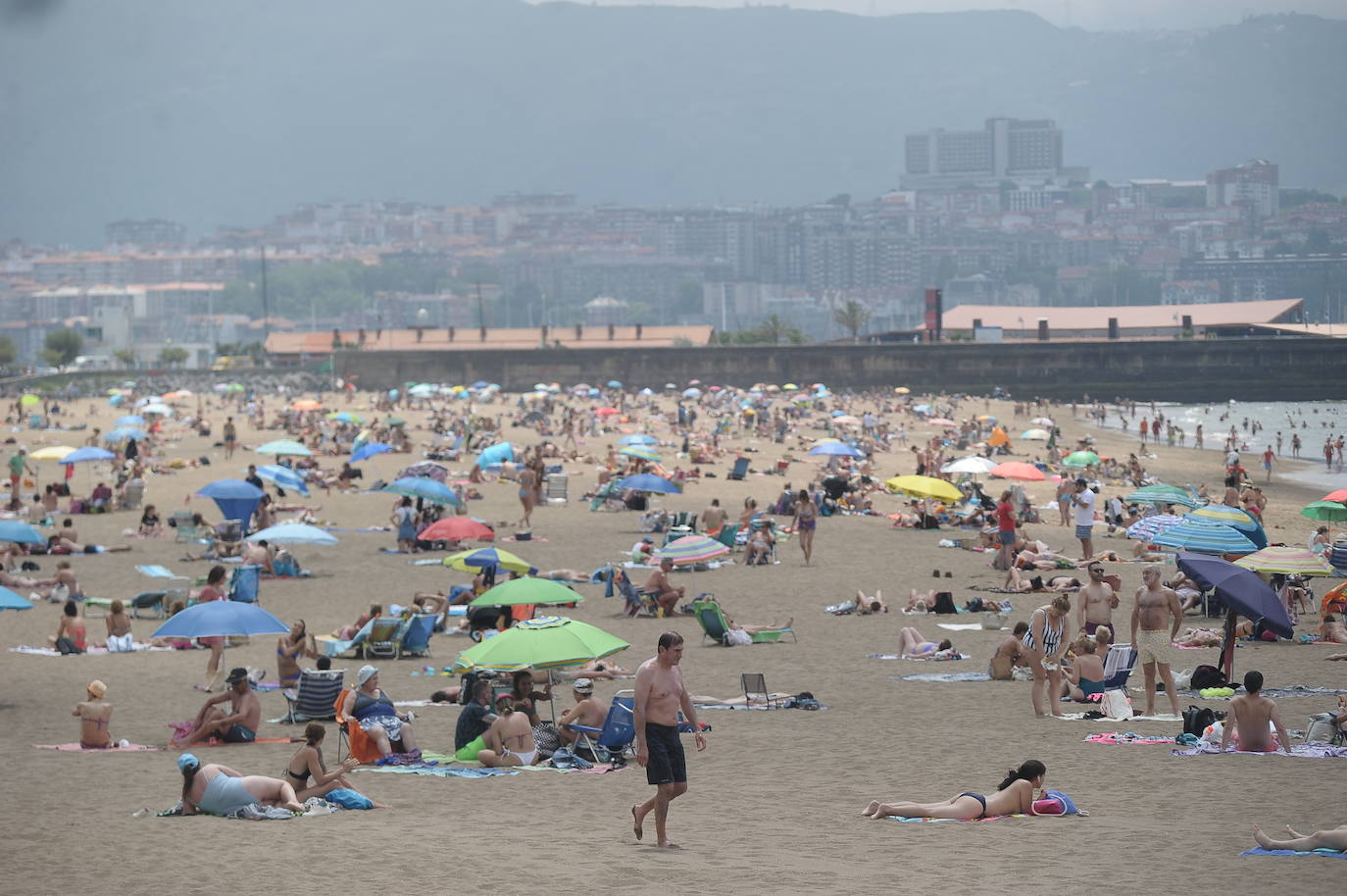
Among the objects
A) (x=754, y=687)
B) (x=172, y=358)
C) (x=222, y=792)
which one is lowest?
(x=754, y=687)

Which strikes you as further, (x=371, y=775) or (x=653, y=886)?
(x=371, y=775)

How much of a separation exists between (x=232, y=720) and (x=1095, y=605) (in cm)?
523

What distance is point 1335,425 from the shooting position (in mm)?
51250

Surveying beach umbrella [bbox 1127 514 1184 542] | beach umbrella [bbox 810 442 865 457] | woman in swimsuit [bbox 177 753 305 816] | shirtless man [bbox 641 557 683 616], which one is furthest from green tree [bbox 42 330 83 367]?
woman in swimsuit [bbox 177 753 305 816]

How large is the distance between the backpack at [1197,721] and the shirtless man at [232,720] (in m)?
5.03

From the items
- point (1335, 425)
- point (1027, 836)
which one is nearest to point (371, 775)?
point (1027, 836)

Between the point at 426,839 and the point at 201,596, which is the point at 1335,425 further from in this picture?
the point at 426,839

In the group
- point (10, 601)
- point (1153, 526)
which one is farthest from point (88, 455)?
point (1153, 526)

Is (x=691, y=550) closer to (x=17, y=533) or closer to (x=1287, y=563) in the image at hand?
(x=1287, y=563)

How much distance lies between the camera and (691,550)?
15.5 meters

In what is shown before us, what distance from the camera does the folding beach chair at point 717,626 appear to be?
12.9 meters

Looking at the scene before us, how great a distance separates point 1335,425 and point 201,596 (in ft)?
147

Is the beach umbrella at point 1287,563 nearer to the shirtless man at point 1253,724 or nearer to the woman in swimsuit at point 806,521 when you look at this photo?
the shirtless man at point 1253,724

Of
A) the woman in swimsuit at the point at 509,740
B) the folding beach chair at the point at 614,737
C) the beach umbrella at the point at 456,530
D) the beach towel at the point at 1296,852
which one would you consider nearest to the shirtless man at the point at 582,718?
the folding beach chair at the point at 614,737
